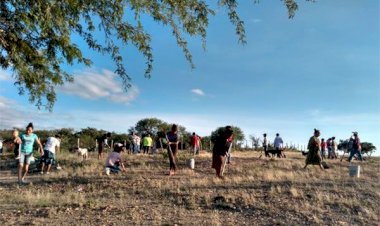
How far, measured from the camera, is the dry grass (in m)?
9.05

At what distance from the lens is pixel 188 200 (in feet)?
35.1

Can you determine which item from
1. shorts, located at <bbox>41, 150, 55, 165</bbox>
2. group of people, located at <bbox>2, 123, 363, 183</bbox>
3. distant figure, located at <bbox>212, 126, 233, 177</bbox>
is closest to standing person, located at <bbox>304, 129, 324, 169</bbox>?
group of people, located at <bbox>2, 123, 363, 183</bbox>

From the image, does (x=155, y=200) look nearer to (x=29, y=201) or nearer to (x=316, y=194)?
(x=29, y=201)

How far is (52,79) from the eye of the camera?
25.9ft

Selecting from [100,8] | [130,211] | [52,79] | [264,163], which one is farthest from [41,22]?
[264,163]

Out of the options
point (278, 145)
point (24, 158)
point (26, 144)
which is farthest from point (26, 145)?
point (278, 145)

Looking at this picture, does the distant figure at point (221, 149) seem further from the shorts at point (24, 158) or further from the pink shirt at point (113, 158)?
the shorts at point (24, 158)

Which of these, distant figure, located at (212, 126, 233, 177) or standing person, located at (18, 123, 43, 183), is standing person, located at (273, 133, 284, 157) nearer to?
distant figure, located at (212, 126, 233, 177)

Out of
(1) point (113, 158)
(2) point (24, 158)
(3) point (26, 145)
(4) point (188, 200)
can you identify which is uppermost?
(3) point (26, 145)

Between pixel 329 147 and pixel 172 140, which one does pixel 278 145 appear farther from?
pixel 172 140

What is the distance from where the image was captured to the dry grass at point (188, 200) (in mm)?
9055

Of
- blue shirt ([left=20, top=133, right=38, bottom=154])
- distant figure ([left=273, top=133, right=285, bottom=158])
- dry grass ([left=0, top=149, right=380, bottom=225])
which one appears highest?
distant figure ([left=273, top=133, right=285, bottom=158])

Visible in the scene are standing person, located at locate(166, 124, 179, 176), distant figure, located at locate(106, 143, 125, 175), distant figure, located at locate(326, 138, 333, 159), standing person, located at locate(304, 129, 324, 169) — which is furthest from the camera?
distant figure, located at locate(326, 138, 333, 159)

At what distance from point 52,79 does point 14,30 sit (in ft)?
3.93
